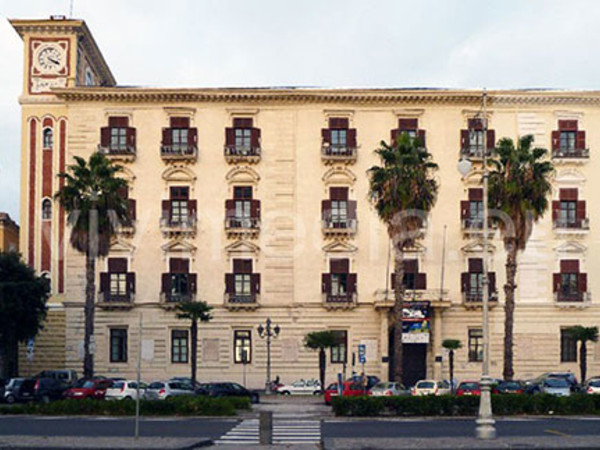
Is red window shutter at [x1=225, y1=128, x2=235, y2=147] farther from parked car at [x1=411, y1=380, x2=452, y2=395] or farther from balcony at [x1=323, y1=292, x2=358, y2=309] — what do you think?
parked car at [x1=411, y1=380, x2=452, y2=395]

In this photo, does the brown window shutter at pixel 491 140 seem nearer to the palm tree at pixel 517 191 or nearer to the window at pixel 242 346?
the palm tree at pixel 517 191

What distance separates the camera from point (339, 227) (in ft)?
212

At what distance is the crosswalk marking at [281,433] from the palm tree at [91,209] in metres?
19.4

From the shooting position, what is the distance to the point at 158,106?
65875 millimetres

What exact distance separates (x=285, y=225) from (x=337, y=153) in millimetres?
6077

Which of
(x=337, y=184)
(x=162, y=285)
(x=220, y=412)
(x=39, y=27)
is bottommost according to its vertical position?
(x=220, y=412)

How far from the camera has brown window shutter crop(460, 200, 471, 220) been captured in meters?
65.1

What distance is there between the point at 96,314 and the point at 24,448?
3862 cm

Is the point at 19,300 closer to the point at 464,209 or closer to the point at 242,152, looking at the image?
the point at 242,152

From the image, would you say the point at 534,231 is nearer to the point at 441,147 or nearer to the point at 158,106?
the point at 441,147

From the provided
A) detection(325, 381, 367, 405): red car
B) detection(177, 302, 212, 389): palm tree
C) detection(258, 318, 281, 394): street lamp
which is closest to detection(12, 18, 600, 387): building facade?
detection(258, 318, 281, 394): street lamp

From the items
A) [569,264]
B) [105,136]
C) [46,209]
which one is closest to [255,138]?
[105,136]

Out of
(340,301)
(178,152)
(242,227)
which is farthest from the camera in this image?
(178,152)

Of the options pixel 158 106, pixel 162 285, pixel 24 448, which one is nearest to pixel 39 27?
pixel 158 106
